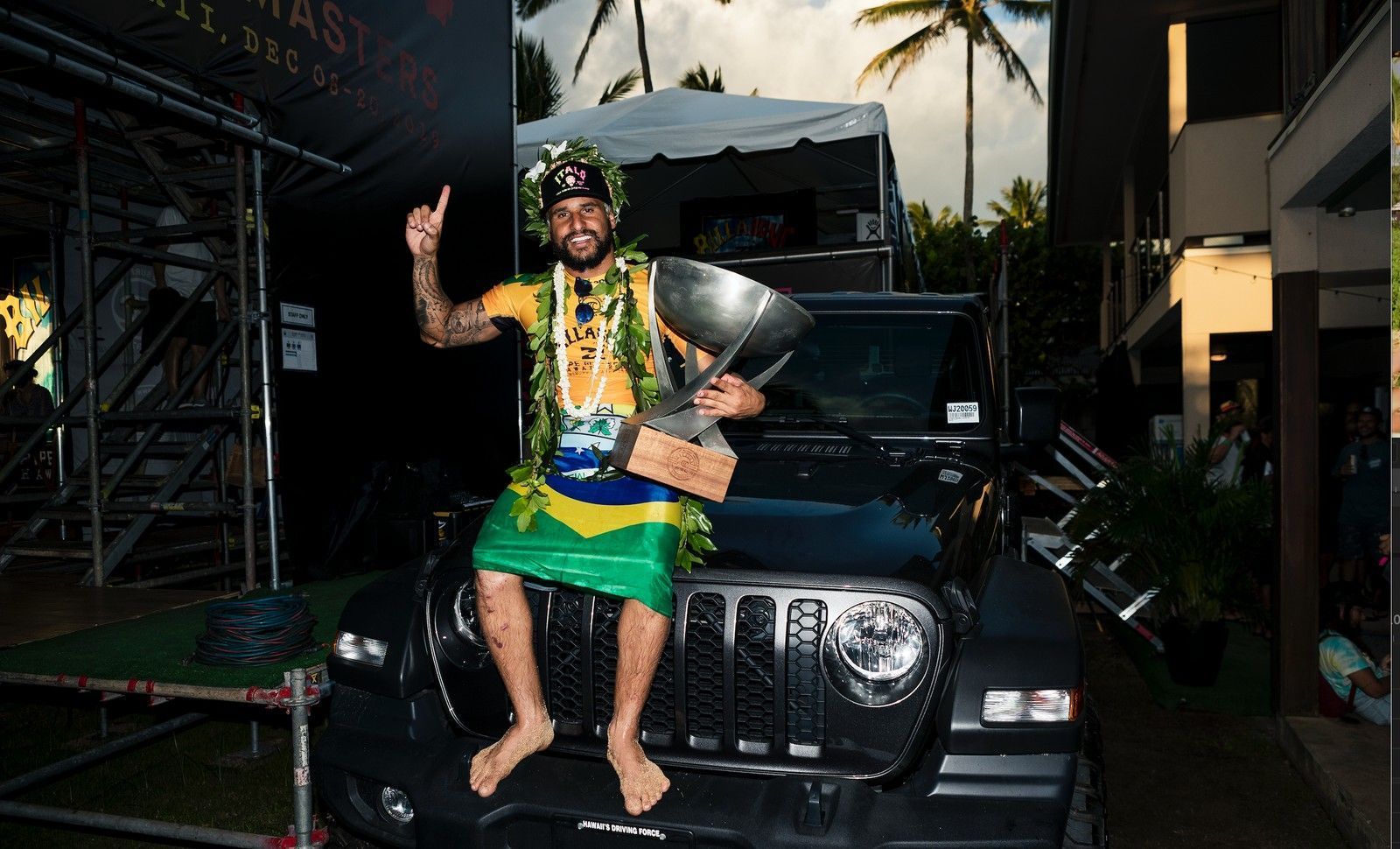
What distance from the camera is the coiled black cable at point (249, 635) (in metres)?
3.62

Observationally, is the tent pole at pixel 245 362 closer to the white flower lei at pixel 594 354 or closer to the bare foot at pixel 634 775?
the white flower lei at pixel 594 354

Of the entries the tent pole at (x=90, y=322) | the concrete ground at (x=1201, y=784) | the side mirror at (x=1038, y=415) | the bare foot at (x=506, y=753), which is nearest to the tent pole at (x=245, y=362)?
the tent pole at (x=90, y=322)

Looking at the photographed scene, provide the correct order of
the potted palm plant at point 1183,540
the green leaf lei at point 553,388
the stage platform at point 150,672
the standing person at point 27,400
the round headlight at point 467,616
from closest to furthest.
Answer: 1. the green leaf lei at point 553,388
2. the round headlight at point 467,616
3. the stage platform at point 150,672
4. the potted palm plant at point 1183,540
5. the standing person at point 27,400

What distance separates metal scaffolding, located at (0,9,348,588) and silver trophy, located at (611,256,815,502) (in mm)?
3170

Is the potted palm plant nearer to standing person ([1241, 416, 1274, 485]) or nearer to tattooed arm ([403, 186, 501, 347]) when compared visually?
standing person ([1241, 416, 1274, 485])

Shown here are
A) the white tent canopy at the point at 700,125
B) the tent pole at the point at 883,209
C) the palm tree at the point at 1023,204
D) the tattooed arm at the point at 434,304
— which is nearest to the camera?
the tattooed arm at the point at 434,304

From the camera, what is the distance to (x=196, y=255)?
23.5ft

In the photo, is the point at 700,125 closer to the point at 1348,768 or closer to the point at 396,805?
the point at 1348,768

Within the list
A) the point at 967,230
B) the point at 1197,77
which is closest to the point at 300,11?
the point at 1197,77

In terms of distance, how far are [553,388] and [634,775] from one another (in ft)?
3.73

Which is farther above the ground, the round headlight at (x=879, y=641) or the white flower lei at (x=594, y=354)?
A: the white flower lei at (x=594, y=354)

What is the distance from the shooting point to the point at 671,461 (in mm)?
2445

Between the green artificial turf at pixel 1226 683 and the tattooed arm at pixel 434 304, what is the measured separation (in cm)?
504

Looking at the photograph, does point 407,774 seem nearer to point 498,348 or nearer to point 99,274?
point 498,348
